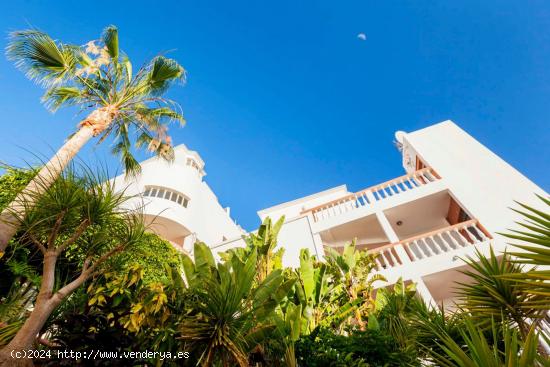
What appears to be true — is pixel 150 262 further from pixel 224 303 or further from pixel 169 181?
pixel 169 181

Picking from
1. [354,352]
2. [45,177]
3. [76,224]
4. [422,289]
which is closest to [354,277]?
[354,352]

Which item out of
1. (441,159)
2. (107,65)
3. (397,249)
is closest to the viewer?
(107,65)

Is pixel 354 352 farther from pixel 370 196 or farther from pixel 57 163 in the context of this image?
pixel 370 196

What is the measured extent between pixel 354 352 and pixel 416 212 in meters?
10.4

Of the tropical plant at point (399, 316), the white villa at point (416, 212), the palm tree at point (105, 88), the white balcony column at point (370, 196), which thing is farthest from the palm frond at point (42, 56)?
the white balcony column at point (370, 196)

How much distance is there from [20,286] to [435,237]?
475 inches

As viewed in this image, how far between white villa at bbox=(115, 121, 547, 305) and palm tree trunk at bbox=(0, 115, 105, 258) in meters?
2.67

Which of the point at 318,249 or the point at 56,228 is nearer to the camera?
the point at 56,228

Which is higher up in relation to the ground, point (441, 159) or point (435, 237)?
point (441, 159)

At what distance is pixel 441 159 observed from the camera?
12.9 meters

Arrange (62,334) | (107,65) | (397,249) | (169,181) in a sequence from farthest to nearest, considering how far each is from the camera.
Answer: (169,181) → (397,249) → (107,65) → (62,334)

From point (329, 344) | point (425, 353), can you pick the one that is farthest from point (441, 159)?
point (329, 344)

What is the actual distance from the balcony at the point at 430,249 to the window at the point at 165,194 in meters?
11.4

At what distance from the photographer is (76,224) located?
3.71 metres
